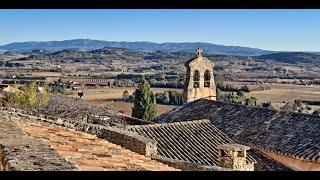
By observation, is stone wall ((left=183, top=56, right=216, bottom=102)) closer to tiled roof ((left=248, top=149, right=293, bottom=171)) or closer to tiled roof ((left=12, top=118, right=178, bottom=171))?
tiled roof ((left=248, top=149, right=293, bottom=171))

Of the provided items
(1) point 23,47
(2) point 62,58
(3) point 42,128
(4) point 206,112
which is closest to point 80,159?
(3) point 42,128

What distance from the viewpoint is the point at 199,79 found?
1830 centimetres

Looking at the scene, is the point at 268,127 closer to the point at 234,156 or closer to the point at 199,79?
the point at 234,156

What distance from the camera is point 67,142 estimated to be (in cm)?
598

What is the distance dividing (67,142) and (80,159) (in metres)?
1.24

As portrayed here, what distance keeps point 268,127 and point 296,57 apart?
302 ft

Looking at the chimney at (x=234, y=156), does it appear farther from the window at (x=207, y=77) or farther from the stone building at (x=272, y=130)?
the window at (x=207, y=77)

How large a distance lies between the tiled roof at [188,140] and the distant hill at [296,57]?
3416 inches

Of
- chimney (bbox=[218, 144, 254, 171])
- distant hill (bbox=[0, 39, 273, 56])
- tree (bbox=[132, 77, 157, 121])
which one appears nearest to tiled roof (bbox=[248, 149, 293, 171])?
chimney (bbox=[218, 144, 254, 171])

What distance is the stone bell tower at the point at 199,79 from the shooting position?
18062 millimetres
